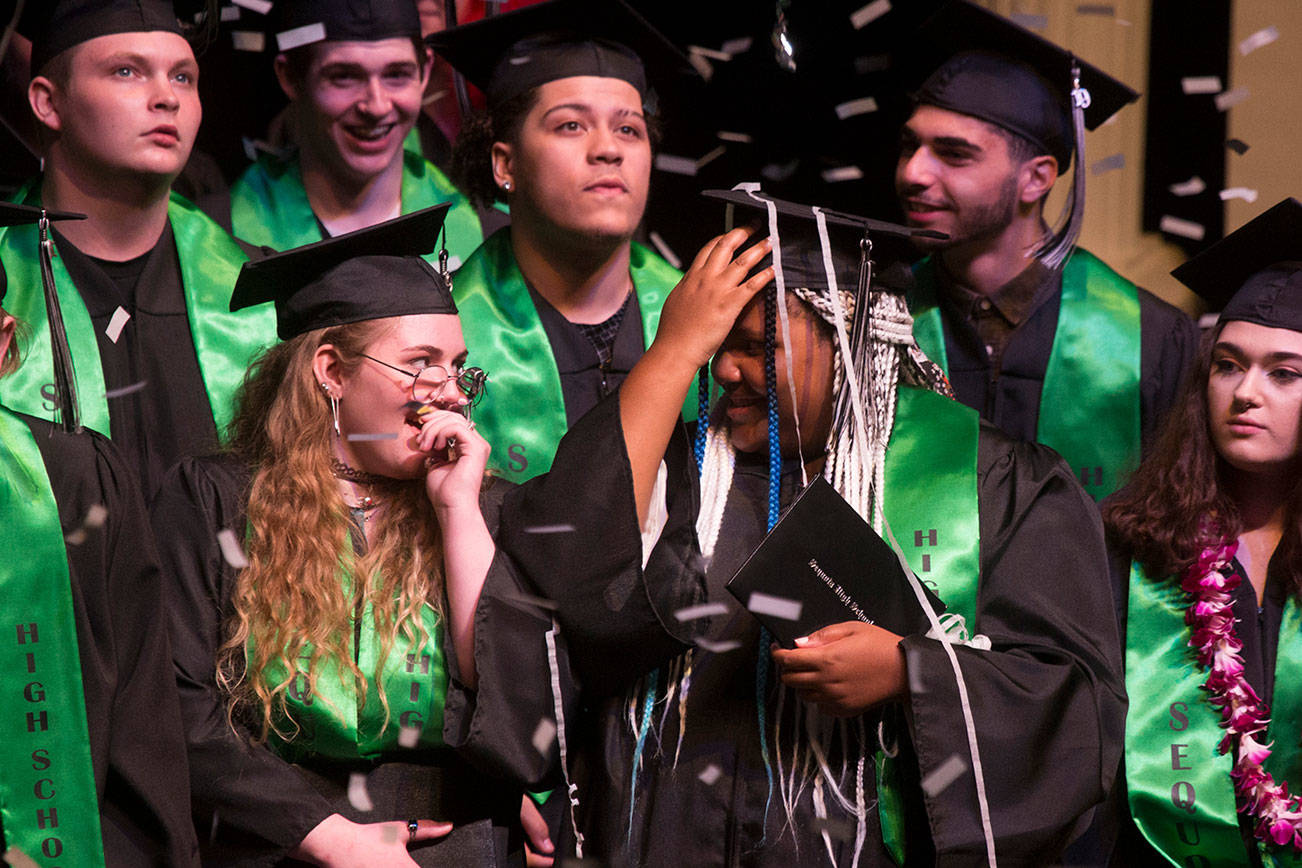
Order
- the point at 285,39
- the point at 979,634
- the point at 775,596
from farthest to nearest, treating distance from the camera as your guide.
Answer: the point at 285,39, the point at 979,634, the point at 775,596

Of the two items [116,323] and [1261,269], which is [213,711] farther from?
[1261,269]

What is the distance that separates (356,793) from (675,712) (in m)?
0.52

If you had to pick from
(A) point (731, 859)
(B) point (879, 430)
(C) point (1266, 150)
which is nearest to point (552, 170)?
(B) point (879, 430)

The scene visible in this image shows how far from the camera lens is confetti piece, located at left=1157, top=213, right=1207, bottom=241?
13.9 feet

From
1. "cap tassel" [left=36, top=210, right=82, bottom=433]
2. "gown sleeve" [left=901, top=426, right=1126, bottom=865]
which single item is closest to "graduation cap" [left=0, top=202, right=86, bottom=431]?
"cap tassel" [left=36, top=210, right=82, bottom=433]

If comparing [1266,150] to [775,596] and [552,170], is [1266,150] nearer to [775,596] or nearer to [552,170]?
[552,170]

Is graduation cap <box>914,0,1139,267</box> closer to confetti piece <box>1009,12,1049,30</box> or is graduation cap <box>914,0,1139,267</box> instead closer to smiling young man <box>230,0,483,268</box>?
confetti piece <box>1009,12,1049,30</box>

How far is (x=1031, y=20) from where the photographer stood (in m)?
4.29

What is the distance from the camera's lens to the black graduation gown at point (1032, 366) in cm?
338

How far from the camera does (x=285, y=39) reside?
377 centimetres

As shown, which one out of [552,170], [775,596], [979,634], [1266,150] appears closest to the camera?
[775,596]

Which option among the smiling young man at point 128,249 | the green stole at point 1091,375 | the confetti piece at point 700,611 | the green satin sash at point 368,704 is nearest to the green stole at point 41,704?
the green satin sash at point 368,704

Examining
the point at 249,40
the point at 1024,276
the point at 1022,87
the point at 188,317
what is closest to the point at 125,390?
the point at 188,317

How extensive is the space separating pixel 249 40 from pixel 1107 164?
2.28 meters
